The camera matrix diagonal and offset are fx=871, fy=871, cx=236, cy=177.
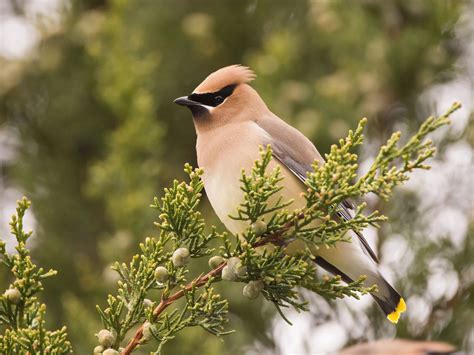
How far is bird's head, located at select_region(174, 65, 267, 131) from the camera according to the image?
375cm

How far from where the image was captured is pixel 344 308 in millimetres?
4801

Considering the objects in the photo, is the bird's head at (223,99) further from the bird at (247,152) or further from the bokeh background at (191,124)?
the bokeh background at (191,124)

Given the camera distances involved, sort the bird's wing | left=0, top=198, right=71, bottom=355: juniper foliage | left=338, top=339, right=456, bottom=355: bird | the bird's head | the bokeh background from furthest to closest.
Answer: the bokeh background
the bird's head
the bird's wing
left=338, top=339, right=456, bottom=355: bird
left=0, top=198, right=71, bottom=355: juniper foliage

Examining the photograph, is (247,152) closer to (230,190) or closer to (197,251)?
(230,190)

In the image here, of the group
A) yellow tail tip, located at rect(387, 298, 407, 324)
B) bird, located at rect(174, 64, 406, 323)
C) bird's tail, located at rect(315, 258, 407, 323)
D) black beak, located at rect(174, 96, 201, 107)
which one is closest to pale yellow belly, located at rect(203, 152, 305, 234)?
bird, located at rect(174, 64, 406, 323)

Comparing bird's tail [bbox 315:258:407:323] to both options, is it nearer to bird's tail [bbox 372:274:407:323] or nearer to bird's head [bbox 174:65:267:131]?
bird's tail [bbox 372:274:407:323]

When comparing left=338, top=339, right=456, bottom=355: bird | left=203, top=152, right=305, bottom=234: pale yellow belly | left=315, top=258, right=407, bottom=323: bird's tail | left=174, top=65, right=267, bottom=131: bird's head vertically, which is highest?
left=174, top=65, right=267, bottom=131: bird's head

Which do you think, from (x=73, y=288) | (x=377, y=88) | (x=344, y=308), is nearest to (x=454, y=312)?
(x=344, y=308)

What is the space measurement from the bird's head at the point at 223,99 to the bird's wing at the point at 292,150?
102mm

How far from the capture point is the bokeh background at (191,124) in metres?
4.63

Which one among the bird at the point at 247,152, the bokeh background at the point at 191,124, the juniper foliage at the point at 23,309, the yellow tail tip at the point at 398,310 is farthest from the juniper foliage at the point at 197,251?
the bokeh background at the point at 191,124

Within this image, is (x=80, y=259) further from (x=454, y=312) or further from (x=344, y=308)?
(x=454, y=312)

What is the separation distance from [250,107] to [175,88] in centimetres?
187

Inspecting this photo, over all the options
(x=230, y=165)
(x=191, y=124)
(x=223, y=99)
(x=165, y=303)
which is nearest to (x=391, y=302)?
(x=230, y=165)
